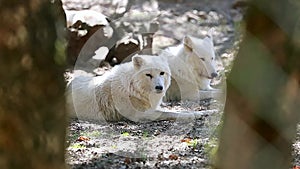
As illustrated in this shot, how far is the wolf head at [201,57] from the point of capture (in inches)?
223

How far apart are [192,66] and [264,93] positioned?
4.53 m

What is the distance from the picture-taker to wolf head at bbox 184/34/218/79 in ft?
18.5

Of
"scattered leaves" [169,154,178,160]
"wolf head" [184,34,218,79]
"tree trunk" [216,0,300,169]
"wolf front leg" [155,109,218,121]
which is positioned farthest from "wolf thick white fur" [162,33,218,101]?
"tree trunk" [216,0,300,169]

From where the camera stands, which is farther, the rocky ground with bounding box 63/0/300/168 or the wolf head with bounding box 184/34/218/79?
the wolf head with bounding box 184/34/218/79

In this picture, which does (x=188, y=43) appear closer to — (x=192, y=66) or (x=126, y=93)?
(x=192, y=66)

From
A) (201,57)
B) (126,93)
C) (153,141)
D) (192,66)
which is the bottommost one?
(192,66)

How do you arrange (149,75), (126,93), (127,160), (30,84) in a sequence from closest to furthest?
(30,84) < (127,160) < (149,75) < (126,93)

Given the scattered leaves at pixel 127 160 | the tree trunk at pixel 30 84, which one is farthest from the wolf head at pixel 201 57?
the tree trunk at pixel 30 84

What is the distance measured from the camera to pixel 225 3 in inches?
320

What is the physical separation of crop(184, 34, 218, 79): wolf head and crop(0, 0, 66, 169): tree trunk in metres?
4.58

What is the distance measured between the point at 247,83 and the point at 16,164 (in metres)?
0.44

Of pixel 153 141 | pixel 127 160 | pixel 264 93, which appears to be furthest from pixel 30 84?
pixel 153 141

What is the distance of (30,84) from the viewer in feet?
3.46

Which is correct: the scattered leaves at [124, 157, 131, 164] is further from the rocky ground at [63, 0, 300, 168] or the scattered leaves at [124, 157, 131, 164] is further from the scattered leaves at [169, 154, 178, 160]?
the scattered leaves at [169, 154, 178, 160]
